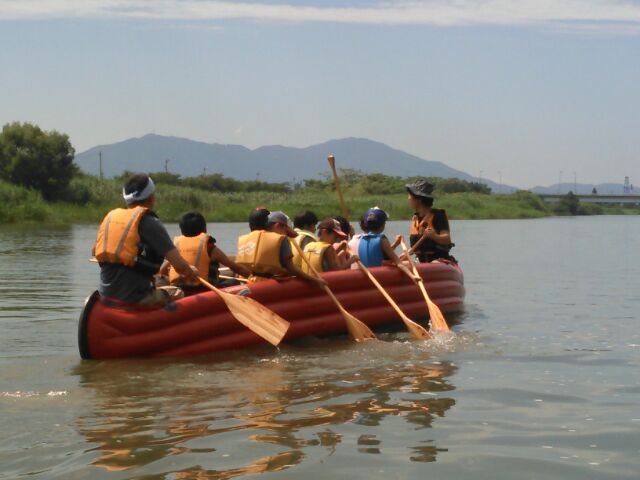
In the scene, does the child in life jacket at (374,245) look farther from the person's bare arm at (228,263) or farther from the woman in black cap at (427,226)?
the person's bare arm at (228,263)

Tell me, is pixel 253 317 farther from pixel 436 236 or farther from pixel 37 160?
pixel 37 160

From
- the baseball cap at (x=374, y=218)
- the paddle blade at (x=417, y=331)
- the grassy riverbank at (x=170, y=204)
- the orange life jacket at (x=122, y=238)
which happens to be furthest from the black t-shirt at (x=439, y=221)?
the grassy riverbank at (x=170, y=204)

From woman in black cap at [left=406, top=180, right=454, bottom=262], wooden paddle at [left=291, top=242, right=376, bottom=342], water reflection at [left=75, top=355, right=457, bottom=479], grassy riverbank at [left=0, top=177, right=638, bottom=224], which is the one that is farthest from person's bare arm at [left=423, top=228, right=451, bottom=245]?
grassy riverbank at [left=0, top=177, right=638, bottom=224]

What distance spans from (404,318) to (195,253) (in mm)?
1943

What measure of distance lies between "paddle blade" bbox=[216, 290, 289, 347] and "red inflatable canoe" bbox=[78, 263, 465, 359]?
4.4 inches

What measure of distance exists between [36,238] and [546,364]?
1972 centimetres

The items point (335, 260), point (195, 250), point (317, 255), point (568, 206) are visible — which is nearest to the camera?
point (195, 250)

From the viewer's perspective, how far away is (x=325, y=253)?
27.3 feet

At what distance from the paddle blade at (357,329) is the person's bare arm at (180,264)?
1.56 metres

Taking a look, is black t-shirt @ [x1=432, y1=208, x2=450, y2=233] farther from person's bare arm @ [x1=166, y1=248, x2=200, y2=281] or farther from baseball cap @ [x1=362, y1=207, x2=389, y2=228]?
person's bare arm @ [x1=166, y1=248, x2=200, y2=281]

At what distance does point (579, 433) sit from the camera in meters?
4.91

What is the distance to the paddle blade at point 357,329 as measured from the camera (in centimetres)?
783

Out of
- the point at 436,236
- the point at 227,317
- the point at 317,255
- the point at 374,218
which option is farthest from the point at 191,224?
the point at 436,236

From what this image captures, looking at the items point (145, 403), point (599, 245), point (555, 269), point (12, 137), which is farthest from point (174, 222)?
point (145, 403)
